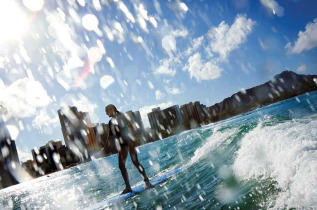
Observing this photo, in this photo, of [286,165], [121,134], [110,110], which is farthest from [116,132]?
[286,165]

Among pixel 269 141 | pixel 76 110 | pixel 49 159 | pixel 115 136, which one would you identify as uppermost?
pixel 76 110

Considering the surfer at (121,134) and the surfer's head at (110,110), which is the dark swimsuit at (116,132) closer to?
the surfer at (121,134)

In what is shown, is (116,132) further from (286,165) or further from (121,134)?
(286,165)

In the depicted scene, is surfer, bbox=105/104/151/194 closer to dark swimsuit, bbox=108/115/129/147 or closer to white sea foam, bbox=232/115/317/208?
dark swimsuit, bbox=108/115/129/147

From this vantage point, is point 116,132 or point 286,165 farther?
point 116,132

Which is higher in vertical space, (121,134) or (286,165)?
(121,134)

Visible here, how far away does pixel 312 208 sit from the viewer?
2553 mm

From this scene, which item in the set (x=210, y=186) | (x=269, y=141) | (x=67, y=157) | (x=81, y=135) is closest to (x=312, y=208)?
(x=210, y=186)

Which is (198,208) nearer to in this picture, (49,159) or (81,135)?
(81,135)

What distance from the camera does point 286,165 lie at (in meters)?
3.92

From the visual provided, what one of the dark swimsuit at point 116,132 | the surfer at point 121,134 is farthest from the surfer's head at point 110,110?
the dark swimsuit at point 116,132

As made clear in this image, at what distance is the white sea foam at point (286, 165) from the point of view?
2963 mm

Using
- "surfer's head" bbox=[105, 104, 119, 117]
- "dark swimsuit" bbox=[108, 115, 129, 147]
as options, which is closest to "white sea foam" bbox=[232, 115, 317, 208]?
"dark swimsuit" bbox=[108, 115, 129, 147]

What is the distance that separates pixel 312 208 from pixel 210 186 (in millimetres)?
2553
